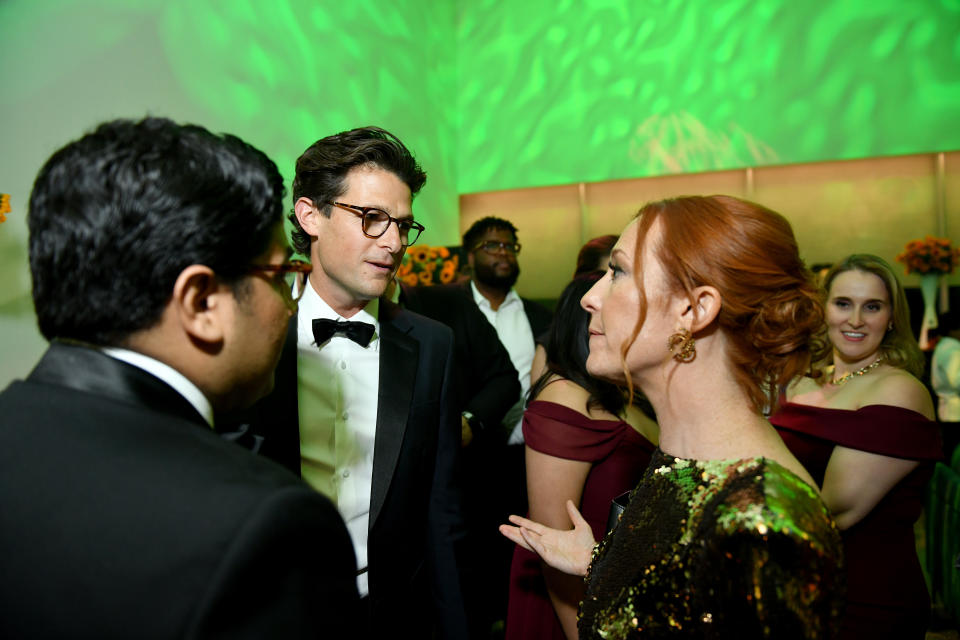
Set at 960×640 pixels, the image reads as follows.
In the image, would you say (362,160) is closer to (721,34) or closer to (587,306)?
(587,306)

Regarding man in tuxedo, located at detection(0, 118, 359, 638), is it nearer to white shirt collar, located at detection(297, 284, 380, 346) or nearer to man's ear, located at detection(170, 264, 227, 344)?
man's ear, located at detection(170, 264, 227, 344)

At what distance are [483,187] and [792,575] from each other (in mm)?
6461

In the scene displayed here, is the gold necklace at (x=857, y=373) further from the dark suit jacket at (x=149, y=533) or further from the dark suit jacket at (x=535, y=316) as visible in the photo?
the dark suit jacket at (x=149, y=533)

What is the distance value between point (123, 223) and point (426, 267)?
308 centimetres

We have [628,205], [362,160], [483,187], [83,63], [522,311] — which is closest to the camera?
[362,160]

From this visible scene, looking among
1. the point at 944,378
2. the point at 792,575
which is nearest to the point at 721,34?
the point at 944,378

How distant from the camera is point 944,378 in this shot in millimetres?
4352

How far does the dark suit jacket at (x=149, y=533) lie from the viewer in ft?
2.18

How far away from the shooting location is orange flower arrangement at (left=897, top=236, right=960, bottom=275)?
511cm

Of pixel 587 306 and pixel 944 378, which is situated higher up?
pixel 587 306

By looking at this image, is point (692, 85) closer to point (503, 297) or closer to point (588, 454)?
point (503, 297)

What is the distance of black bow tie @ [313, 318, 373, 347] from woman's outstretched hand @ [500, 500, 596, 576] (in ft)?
2.13

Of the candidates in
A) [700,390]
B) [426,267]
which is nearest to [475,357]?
[426,267]

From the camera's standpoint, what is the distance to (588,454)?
1.75m
